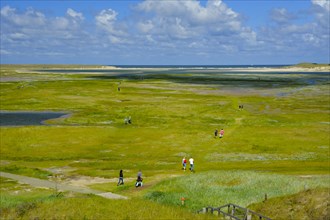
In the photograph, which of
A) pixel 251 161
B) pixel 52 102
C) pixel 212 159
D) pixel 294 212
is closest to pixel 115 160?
pixel 212 159

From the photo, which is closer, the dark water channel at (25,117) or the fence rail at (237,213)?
the fence rail at (237,213)

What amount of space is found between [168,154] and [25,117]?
46030 mm

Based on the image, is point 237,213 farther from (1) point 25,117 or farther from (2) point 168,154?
(1) point 25,117

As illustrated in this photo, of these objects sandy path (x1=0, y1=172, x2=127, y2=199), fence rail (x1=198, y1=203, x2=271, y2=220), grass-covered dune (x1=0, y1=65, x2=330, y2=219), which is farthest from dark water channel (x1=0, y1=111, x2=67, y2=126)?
fence rail (x1=198, y1=203, x2=271, y2=220)

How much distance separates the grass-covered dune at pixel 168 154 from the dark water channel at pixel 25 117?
4086 millimetres

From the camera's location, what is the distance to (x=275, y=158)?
55.6 metres

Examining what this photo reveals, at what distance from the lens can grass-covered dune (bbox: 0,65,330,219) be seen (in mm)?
30438

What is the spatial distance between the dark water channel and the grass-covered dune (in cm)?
409

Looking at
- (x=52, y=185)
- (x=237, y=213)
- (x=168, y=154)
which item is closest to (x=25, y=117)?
(x=168, y=154)

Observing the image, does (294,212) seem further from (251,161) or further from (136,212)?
(251,161)

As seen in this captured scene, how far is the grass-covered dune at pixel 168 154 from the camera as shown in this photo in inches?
1198

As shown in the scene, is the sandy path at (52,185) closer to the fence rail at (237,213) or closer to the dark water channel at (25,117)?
the fence rail at (237,213)

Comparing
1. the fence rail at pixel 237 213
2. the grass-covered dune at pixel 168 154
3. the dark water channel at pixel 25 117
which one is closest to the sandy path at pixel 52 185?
the grass-covered dune at pixel 168 154

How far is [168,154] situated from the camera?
59281mm
